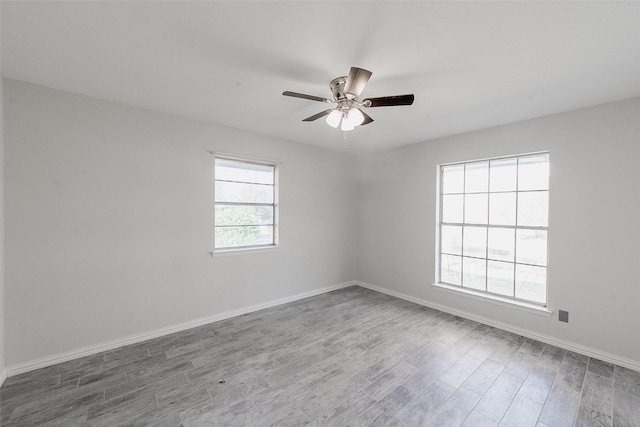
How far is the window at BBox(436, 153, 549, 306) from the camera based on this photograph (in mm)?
3115

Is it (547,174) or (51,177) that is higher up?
(547,174)

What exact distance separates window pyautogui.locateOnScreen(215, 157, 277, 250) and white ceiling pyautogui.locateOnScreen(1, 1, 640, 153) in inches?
42.9

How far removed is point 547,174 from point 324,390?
3.42 meters

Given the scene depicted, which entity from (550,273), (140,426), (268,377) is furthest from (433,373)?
(140,426)

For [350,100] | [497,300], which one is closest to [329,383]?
[350,100]

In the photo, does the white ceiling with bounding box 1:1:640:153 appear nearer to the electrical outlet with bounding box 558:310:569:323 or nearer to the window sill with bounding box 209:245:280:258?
the window sill with bounding box 209:245:280:258

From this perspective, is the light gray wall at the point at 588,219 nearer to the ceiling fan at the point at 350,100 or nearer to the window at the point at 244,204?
the ceiling fan at the point at 350,100

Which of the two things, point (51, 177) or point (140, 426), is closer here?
point (140, 426)

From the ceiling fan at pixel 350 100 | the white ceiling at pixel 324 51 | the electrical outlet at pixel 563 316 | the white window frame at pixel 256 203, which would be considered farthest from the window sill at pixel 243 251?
the electrical outlet at pixel 563 316

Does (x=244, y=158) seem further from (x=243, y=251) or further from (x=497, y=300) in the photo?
(x=497, y=300)

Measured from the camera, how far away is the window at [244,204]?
3564mm

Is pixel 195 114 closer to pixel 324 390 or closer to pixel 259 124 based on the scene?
pixel 259 124

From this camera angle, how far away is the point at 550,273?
9.64ft

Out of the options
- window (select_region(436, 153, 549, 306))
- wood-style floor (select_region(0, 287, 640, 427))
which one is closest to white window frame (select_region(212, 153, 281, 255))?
wood-style floor (select_region(0, 287, 640, 427))
